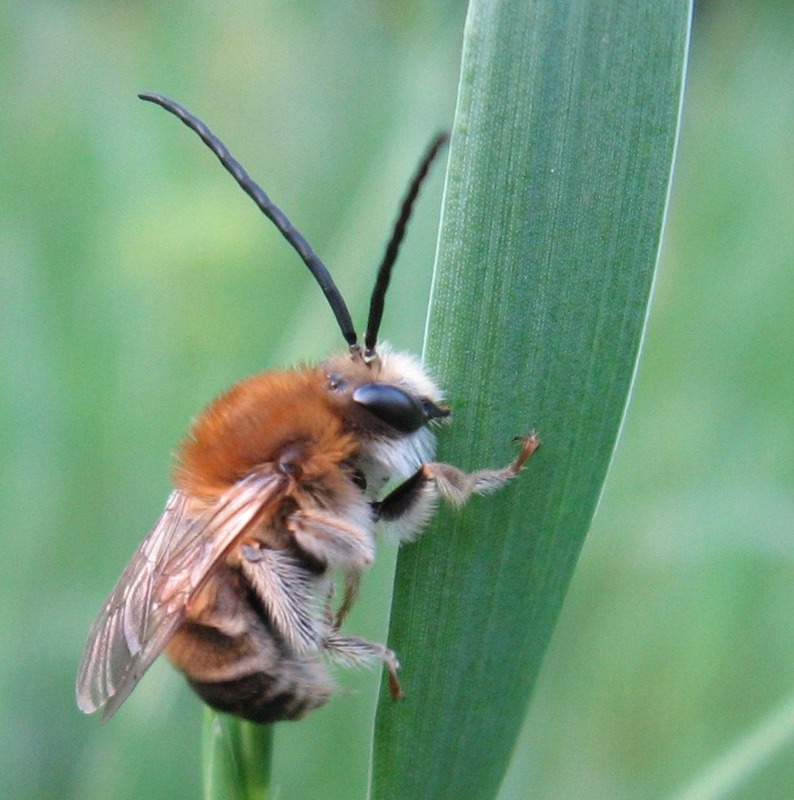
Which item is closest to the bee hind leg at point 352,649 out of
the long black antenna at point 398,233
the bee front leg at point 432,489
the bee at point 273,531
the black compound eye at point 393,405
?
the bee at point 273,531

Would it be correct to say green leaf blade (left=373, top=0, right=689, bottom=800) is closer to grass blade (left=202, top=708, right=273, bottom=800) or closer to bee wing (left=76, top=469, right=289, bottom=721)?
grass blade (left=202, top=708, right=273, bottom=800)

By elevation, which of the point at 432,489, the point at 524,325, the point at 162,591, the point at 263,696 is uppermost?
the point at 524,325

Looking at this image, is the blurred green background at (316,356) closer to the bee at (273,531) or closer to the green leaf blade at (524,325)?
the bee at (273,531)

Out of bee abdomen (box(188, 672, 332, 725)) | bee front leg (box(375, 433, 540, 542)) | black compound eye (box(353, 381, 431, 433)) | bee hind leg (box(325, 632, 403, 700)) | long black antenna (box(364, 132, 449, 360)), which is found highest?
long black antenna (box(364, 132, 449, 360))

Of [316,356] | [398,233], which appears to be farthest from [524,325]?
[316,356]

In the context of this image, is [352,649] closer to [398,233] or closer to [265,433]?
[265,433]

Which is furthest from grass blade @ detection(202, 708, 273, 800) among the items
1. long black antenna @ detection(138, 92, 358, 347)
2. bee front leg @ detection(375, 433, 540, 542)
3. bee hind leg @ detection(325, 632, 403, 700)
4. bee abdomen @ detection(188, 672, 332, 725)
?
→ long black antenna @ detection(138, 92, 358, 347)
